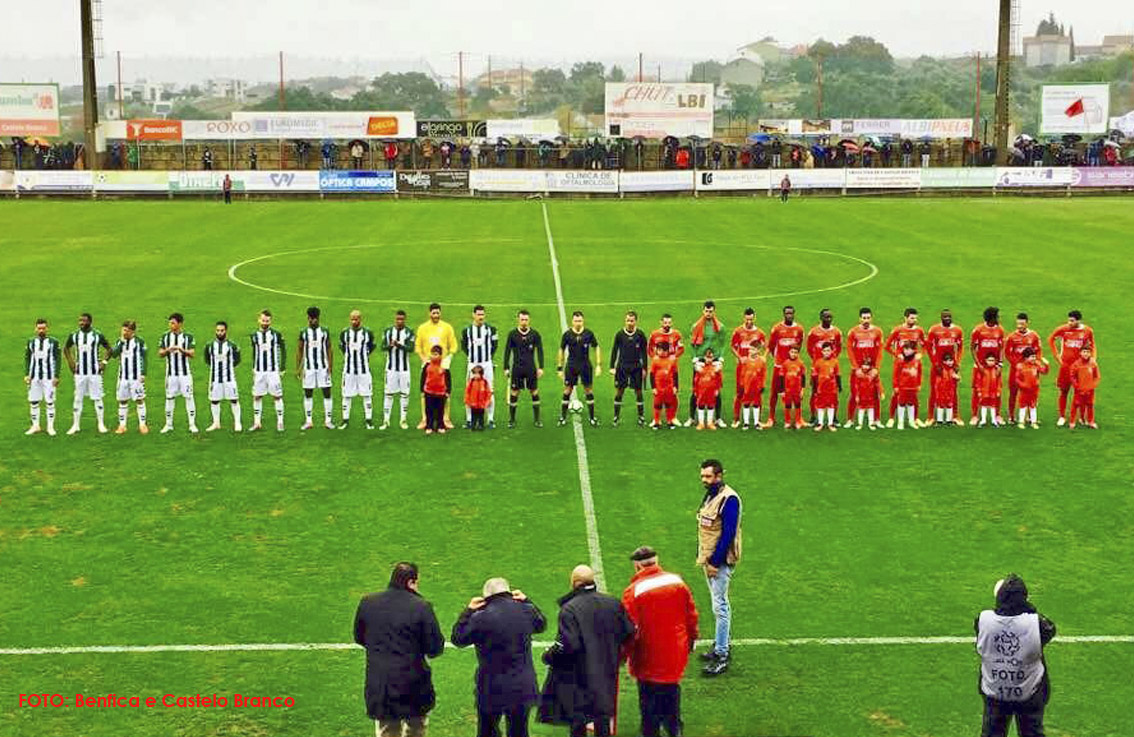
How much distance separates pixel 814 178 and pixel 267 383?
48402 millimetres

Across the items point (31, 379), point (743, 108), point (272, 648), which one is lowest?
point (272, 648)

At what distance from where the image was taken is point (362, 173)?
64125 mm

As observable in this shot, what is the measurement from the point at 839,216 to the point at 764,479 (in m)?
37.3

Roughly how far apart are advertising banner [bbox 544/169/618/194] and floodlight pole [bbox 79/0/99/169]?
81.1 ft

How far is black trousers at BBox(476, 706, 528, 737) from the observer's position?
962 centimetres

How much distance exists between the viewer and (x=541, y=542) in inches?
611

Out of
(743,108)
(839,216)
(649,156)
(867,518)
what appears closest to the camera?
(867,518)

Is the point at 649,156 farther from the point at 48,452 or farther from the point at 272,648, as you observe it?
the point at 272,648

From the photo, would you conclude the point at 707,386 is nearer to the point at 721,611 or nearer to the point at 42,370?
the point at 721,611

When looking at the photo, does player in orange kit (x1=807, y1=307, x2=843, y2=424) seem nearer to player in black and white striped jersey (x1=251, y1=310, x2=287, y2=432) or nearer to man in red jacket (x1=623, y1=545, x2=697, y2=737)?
player in black and white striped jersey (x1=251, y1=310, x2=287, y2=432)

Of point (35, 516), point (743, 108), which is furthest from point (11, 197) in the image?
point (743, 108)

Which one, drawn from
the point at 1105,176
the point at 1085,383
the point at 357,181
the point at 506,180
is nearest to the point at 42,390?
the point at 1085,383

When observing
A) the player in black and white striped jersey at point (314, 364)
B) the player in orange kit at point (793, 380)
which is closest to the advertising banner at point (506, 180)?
the player in black and white striped jersey at point (314, 364)

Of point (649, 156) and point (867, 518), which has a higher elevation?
point (649, 156)
